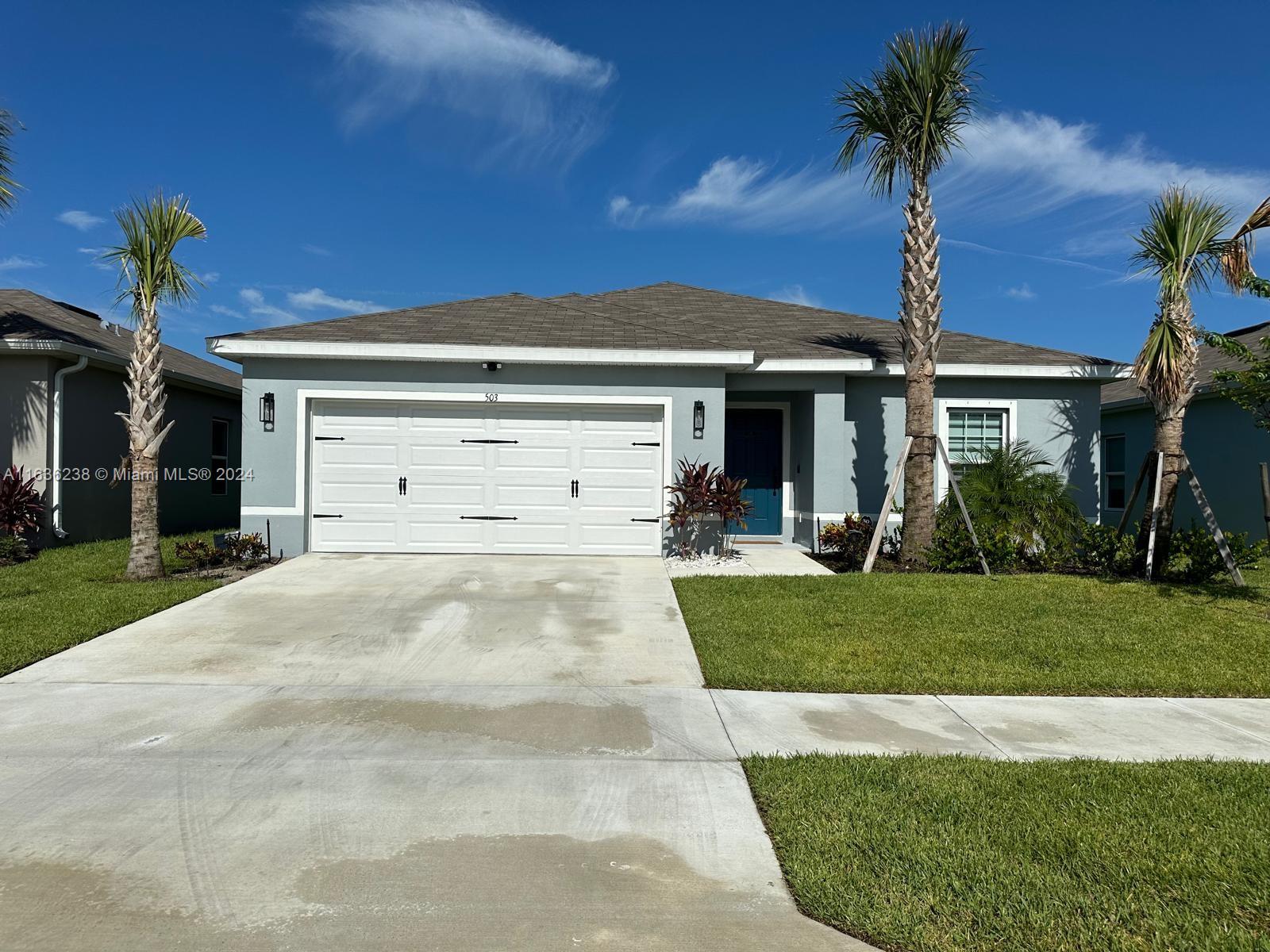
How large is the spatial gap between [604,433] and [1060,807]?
27.6 ft

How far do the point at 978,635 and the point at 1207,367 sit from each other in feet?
39.3

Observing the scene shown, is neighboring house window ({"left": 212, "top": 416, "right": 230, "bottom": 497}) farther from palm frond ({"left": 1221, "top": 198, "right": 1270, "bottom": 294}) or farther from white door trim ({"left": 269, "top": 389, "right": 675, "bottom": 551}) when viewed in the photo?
palm frond ({"left": 1221, "top": 198, "right": 1270, "bottom": 294})

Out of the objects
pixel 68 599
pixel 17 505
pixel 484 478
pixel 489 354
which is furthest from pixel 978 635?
pixel 17 505

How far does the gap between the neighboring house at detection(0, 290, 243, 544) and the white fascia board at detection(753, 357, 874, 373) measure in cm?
1086

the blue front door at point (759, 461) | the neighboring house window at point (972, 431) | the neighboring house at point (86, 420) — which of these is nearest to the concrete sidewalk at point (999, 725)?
the neighboring house window at point (972, 431)

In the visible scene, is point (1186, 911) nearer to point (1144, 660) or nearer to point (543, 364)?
point (1144, 660)

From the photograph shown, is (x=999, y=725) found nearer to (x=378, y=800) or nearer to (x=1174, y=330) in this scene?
(x=378, y=800)

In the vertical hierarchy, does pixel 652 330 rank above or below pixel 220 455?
above

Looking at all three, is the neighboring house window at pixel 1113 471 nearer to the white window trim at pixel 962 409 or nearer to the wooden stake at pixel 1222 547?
the white window trim at pixel 962 409

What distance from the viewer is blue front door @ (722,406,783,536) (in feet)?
43.5

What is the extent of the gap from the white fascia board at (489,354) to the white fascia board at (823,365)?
3.06ft

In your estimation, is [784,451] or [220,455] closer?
[784,451]

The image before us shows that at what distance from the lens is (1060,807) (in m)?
3.43

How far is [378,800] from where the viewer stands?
139 inches
